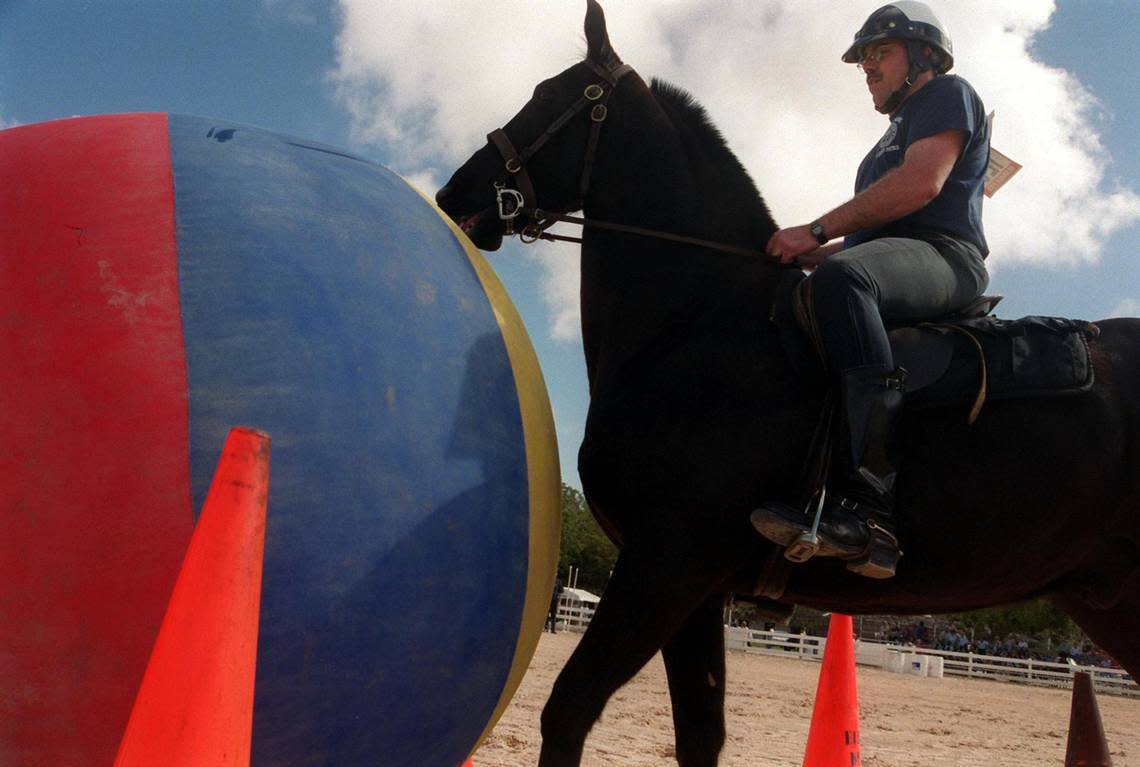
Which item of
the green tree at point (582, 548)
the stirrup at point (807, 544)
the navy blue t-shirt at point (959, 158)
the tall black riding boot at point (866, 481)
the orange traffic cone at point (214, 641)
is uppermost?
the green tree at point (582, 548)

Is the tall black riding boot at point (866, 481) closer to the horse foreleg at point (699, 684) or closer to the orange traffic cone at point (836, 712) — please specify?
the horse foreleg at point (699, 684)

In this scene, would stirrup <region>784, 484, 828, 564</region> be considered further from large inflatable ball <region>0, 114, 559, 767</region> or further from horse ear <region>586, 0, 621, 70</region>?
horse ear <region>586, 0, 621, 70</region>

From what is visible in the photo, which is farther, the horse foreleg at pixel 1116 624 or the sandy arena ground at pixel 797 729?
the sandy arena ground at pixel 797 729

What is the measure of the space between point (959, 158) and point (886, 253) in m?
0.67

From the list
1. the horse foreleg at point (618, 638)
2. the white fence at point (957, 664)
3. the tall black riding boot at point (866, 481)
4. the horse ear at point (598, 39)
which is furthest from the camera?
the white fence at point (957, 664)

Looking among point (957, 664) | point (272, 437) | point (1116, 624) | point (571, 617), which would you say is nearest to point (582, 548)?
point (571, 617)

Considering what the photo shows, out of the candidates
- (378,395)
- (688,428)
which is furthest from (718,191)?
(378,395)

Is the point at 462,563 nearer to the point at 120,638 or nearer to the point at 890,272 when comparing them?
the point at 120,638

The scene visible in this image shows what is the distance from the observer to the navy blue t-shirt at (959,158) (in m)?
3.89

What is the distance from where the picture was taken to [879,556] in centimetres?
340

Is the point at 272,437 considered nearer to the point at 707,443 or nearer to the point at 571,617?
the point at 707,443

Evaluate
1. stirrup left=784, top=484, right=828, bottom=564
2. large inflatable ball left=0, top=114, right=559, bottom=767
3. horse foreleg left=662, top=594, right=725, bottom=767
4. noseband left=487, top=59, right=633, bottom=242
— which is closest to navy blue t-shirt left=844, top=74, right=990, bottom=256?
noseband left=487, top=59, right=633, bottom=242

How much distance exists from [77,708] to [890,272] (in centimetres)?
297

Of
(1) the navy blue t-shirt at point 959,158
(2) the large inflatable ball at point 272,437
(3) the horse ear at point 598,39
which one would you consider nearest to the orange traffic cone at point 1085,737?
(1) the navy blue t-shirt at point 959,158
